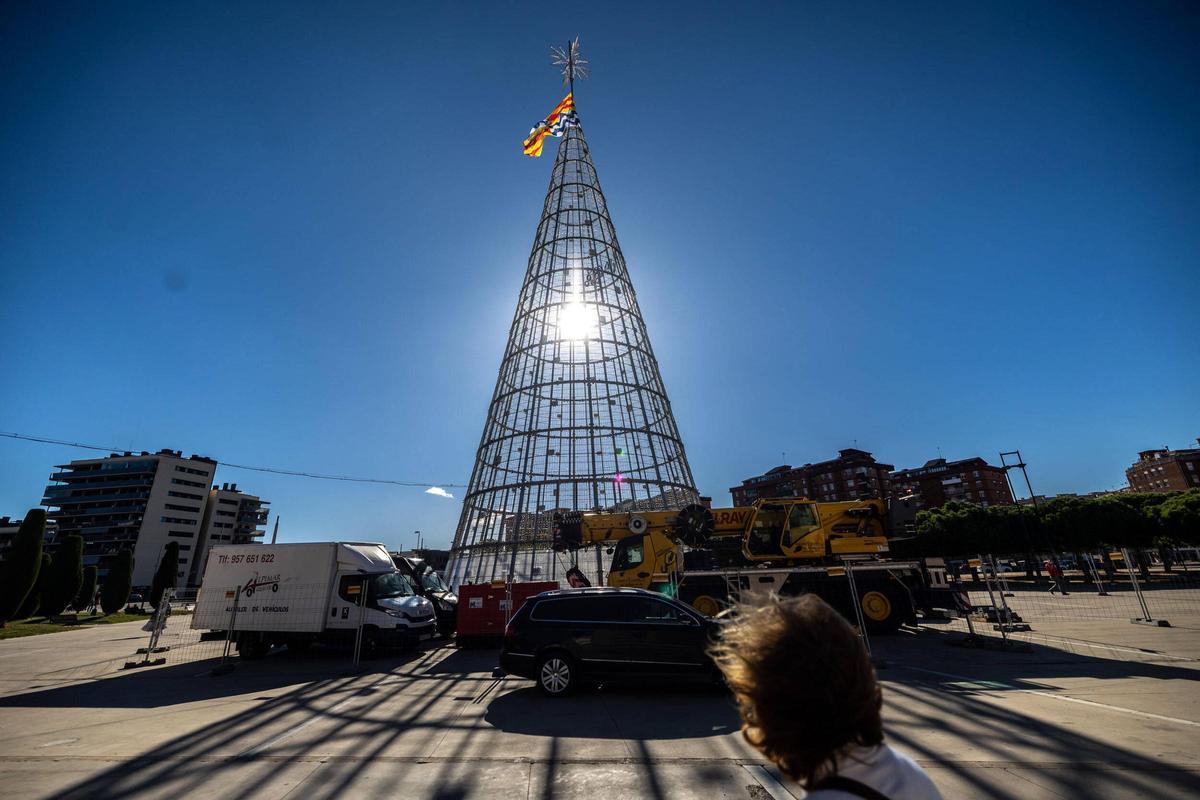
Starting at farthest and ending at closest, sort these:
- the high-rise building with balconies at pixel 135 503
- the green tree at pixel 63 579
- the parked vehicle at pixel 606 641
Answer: the high-rise building with balconies at pixel 135 503
the green tree at pixel 63 579
the parked vehicle at pixel 606 641

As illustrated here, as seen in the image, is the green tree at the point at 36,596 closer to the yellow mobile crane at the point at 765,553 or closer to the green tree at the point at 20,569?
the green tree at the point at 20,569

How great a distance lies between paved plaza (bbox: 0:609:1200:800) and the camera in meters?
4.85

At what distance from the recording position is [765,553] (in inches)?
608

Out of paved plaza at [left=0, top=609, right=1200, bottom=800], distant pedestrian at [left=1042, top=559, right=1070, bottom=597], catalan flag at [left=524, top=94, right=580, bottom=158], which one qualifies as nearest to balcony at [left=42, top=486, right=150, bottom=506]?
catalan flag at [left=524, top=94, right=580, bottom=158]

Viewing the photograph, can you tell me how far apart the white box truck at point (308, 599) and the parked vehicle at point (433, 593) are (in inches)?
72.0

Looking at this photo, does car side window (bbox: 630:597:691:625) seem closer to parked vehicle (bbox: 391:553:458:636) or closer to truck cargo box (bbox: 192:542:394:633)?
truck cargo box (bbox: 192:542:394:633)

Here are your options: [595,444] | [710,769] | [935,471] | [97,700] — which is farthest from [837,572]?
[935,471]

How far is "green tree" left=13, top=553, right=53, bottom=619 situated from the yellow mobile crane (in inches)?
1195

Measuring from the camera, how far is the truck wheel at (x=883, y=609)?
552 inches

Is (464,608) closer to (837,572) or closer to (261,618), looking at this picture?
(261,618)

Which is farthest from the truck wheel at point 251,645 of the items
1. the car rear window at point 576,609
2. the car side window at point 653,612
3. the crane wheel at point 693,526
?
the crane wheel at point 693,526

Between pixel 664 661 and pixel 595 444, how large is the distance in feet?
39.4

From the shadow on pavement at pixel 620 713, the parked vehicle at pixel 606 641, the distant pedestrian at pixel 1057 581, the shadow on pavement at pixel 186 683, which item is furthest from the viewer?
the distant pedestrian at pixel 1057 581

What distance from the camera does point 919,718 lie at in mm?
6664
